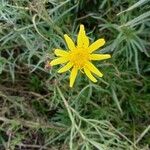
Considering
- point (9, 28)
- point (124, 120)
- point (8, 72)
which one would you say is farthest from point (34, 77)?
point (124, 120)

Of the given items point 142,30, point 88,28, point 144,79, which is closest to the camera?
point 142,30

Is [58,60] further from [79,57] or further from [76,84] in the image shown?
[76,84]

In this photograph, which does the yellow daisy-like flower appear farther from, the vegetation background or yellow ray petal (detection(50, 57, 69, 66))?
the vegetation background

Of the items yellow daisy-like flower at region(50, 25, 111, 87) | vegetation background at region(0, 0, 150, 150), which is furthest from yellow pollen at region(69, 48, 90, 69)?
vegetation background at region(0, 0, 150, 150)

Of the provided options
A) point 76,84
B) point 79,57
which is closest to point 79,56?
point 79,57

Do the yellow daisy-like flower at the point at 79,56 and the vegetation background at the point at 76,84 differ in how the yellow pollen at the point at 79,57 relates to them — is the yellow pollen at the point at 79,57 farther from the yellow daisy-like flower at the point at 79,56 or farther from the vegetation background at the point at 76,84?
the vegetation background at the point at 76,84

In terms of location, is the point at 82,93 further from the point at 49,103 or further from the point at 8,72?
the point at 8,72

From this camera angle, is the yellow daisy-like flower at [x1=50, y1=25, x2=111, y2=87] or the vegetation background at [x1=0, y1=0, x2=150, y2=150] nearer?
the yellow daisy-like flower at [x1=50, y1=25, x2=111, y2=87]
